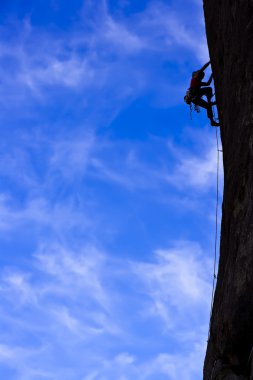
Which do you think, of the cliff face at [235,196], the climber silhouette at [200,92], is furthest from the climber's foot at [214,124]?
the cliff face at [235,196]

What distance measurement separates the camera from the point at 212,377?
8367mm

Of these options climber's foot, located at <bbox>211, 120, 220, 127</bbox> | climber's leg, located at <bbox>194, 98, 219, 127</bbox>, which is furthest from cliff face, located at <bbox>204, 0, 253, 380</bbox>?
climber's leg, located at <bbox>194, 98, 219, 127</bbox>

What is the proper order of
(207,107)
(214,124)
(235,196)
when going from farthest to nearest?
1. (207,107)
2. (214,124)
3. (235,196)

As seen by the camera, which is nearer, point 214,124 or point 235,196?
point 235,196

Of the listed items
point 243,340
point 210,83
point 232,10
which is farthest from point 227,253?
point 210,83

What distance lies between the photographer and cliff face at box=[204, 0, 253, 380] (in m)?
7.83

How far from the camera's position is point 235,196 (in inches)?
351

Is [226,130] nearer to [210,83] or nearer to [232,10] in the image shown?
[232,10]

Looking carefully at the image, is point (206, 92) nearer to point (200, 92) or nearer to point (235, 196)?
point (200, 92)

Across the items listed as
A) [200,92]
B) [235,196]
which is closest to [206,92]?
[200,92]

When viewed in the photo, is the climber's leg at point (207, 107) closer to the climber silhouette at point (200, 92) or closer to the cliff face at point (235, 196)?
the climber silhouette at point (200, 92)

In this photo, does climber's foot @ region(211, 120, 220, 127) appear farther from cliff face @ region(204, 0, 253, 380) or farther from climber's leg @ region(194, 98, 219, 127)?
cliff face @ region(204, 0, 253, 380)

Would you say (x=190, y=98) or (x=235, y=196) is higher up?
(x=190, y=98)

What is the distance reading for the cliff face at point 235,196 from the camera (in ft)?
25.7
